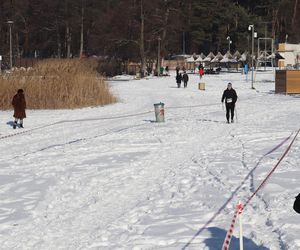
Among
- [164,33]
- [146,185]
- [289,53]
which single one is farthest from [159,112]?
[164,33]

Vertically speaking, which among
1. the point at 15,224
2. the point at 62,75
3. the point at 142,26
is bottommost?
the point at 15,224

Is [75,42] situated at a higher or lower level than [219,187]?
higher

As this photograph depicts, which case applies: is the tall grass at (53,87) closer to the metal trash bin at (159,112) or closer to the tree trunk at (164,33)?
the metal trash bin at (159,112)

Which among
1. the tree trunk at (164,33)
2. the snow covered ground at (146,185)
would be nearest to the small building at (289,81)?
the snow covered ground at (146,185)

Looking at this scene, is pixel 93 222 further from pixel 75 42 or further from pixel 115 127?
pixel 75 42

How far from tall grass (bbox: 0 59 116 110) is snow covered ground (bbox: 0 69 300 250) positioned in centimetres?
762

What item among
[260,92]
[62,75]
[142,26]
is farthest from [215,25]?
[62,75]

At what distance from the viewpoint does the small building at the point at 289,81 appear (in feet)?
118

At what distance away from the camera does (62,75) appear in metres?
30.7

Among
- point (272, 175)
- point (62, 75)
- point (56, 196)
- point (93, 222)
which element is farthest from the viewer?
point (62, 75)

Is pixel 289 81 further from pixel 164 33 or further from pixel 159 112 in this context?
pixel 164 33

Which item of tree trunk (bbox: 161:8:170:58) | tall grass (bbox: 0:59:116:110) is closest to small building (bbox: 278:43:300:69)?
tree trunk (bbox: 161:8:170:58)

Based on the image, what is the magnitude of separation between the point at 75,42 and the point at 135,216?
80.4m

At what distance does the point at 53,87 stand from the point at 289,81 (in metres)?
15.3
